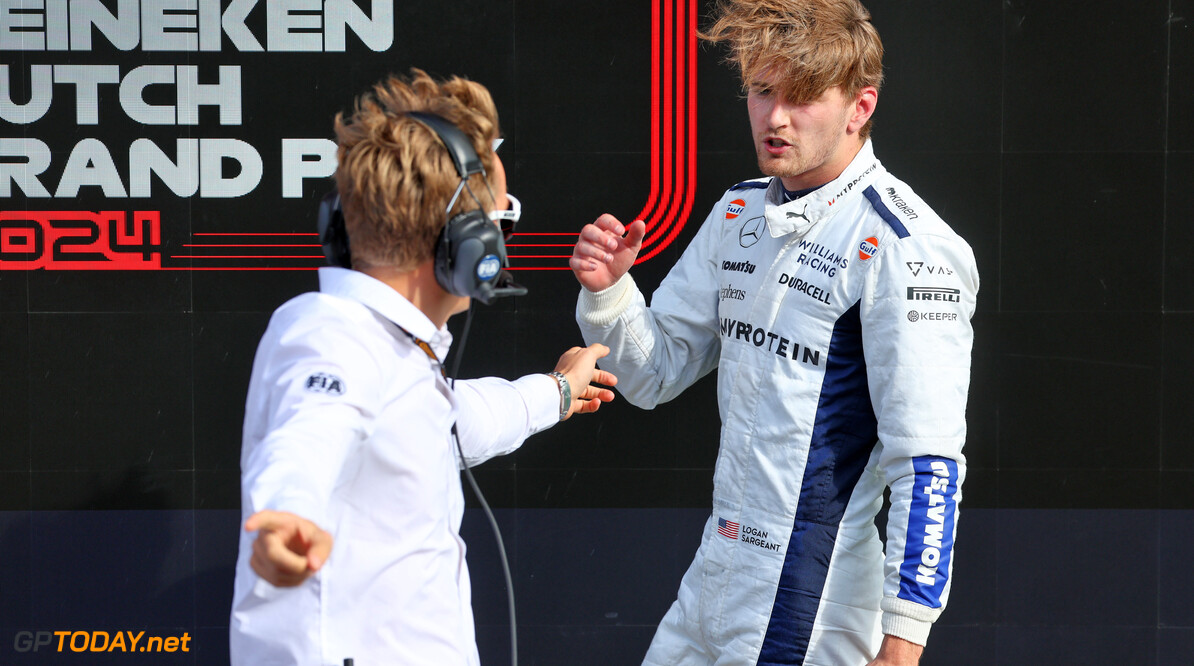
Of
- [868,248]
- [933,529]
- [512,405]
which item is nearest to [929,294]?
[868,248]

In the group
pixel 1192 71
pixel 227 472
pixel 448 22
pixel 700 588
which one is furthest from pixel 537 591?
pixel 1192 71

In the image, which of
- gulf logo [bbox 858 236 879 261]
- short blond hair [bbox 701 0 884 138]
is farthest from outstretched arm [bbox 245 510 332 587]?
short blond hair [bbox 701 0 884 138]

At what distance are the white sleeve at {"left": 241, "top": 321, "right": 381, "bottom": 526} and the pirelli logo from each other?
927 mm

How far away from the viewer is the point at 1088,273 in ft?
10.6

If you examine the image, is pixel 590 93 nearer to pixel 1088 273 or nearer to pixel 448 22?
pixel 448 22

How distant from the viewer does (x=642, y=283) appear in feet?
10.9

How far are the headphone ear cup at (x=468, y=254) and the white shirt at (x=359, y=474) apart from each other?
0.07 metres

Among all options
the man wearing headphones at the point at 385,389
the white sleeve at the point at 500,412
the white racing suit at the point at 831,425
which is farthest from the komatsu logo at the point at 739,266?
the man wearing headphones at the point at 385,389

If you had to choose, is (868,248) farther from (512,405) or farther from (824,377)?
(512,405)

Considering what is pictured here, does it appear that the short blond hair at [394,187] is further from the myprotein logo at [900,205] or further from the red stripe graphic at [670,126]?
the red stripe graphic at [670,126]

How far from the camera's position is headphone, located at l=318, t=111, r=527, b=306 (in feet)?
4.22

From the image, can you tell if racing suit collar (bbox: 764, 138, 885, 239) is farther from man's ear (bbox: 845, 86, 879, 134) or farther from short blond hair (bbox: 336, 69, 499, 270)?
short blond hair (bbox: 336, 69, 499, 270)

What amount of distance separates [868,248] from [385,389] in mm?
931

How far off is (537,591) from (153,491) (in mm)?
1313
